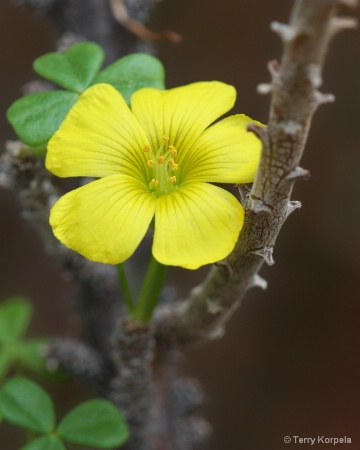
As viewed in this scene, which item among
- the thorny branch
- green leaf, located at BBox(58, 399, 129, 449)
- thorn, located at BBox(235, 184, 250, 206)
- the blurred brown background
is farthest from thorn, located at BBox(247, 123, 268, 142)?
the blurred brown background

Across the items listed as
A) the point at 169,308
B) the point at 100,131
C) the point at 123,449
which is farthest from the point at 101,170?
the point at 123,449

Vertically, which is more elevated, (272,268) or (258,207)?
(272,268)

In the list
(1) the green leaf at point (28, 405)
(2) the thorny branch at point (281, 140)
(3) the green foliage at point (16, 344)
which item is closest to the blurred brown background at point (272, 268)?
(3) the green foliage at point (16, 344)

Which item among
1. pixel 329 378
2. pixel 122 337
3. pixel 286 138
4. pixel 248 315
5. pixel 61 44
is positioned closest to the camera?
pixel 286 138

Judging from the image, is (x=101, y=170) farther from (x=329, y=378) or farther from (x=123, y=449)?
(x=329, y=378)

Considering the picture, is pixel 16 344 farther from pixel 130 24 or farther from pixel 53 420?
pixel 130 24

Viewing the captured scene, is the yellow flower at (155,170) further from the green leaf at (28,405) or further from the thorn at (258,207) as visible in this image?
the green leaf at (28,405)

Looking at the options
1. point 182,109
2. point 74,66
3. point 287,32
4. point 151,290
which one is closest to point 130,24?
point 74,66
